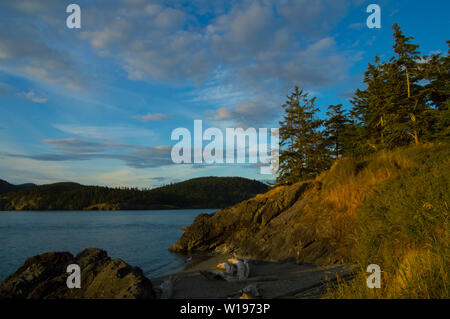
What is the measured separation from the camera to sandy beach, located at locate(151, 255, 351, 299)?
8680mm

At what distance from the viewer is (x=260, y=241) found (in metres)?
16.7

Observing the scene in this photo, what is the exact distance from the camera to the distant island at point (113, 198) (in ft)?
445

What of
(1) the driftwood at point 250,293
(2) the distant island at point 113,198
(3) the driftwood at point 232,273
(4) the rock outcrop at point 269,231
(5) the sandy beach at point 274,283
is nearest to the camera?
(1) the driftwood at point 250,293

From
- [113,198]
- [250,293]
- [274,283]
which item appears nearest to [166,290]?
[250,293]

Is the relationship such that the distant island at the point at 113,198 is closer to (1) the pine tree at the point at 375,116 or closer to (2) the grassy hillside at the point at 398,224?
(1) the pine tree at the point at 375,116

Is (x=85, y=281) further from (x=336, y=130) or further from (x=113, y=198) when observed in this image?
(x=113, y=198)

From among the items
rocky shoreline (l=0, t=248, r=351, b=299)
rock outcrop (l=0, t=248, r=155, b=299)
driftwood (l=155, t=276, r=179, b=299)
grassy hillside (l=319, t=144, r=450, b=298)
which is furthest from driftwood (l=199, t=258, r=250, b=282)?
grassy hillside (l=319, t=144, r=450, b=298)

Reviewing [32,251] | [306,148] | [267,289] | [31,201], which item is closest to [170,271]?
[267,289]

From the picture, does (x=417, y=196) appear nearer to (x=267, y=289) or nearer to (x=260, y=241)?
(x=267, y=289)

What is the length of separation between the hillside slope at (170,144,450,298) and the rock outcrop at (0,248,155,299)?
6.24m

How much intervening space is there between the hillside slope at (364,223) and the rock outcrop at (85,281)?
20.5 ft

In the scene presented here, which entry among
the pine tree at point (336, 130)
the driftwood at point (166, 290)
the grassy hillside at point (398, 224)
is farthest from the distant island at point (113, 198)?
the driftwood at point (166, 290)

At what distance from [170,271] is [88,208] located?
442ft

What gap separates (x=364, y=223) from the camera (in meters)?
8.68
